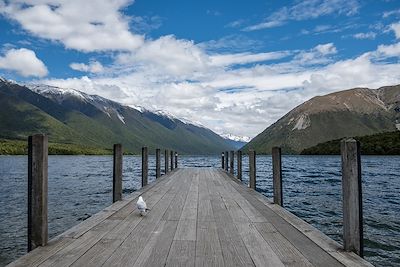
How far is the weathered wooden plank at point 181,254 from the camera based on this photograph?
4.30 meters

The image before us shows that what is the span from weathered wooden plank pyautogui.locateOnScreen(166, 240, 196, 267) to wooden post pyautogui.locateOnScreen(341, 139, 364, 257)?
6.34 feet

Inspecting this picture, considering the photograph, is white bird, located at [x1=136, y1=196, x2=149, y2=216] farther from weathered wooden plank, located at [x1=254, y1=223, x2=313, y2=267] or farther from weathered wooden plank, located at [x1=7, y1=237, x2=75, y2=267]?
weathered wooden plank, located at [x1=254, y1=223, x2=313, y2=267]

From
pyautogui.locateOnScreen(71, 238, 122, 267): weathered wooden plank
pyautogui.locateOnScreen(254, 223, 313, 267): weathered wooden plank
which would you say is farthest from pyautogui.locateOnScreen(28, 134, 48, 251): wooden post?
pyautogui.locateOnScreen(254, 223, 313, 267): weathered wooden plank

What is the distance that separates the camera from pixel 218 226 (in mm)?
6344

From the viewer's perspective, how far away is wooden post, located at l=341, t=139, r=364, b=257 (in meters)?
4.89

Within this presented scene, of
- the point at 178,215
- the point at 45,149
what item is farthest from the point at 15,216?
the point at 45,149

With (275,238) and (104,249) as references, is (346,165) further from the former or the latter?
(104,249)

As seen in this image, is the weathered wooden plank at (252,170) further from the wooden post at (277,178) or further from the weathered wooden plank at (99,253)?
the weathered wooden plank at (99,253)

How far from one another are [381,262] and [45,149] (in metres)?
7.20

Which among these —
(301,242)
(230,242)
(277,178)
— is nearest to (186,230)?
(230,242)

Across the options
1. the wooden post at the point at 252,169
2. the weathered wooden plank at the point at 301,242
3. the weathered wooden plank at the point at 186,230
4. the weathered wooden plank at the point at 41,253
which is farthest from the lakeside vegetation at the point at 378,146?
the weathered wooden plank at the point at 41,253

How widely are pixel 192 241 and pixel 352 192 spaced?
7.18 feet

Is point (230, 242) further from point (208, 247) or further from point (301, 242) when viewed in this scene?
point (301, 242)

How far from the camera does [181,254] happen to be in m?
4.65
